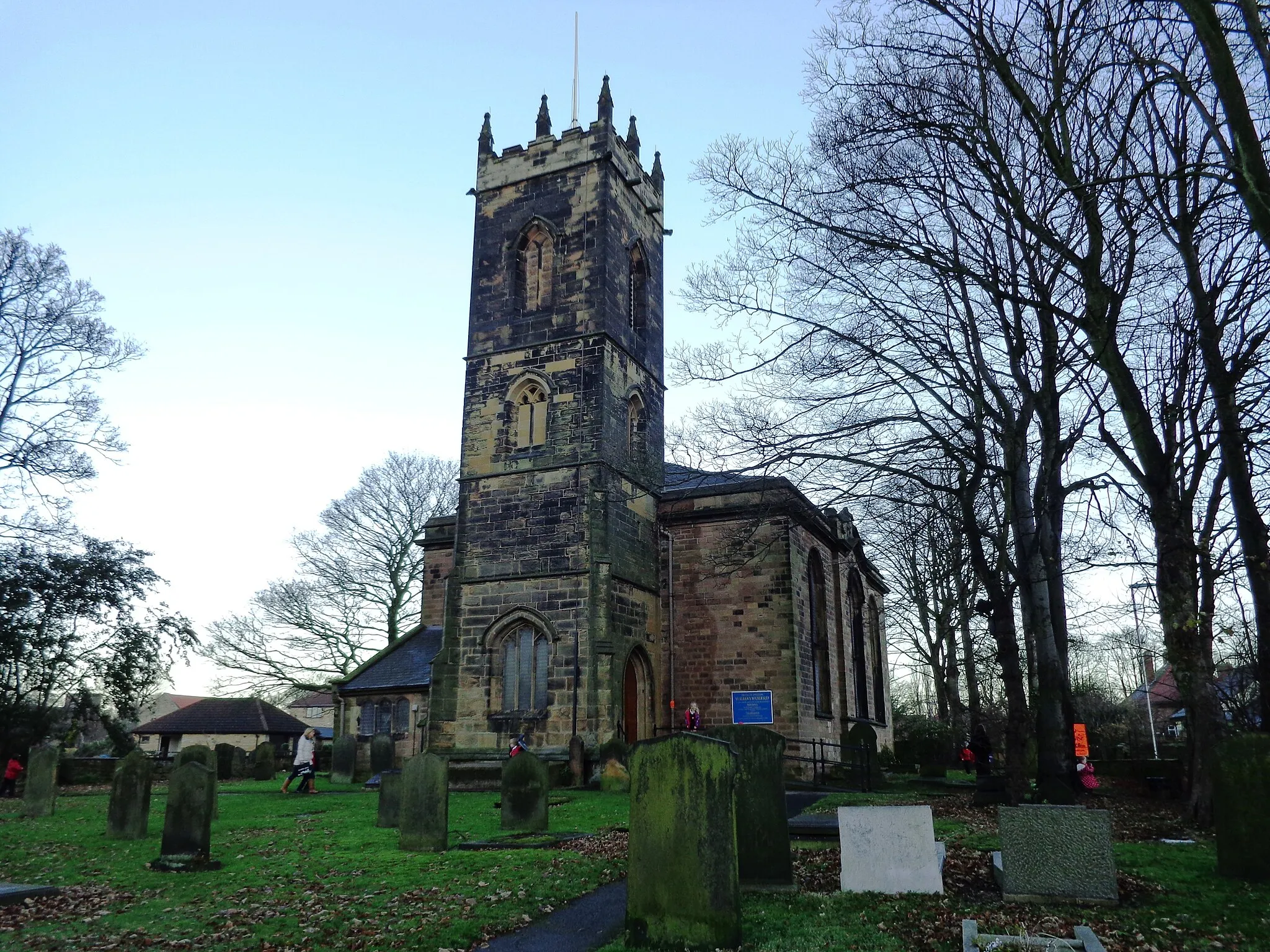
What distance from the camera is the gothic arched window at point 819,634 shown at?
2448 cm

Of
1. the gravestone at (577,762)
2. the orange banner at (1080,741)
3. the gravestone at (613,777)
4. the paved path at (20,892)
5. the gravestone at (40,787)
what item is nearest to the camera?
the paved path at (20,892)

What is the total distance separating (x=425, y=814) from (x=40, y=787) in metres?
9.45

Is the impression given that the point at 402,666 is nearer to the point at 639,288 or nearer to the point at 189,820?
the point at 639,288

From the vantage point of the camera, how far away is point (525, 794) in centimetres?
1144

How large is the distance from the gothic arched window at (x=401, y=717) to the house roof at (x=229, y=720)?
14.0 meters

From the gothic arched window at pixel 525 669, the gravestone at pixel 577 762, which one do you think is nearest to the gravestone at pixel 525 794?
the gravestone at pixel 577 762

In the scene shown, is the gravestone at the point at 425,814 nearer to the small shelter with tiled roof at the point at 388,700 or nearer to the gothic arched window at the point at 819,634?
the small shelter with tiled roof at the point at 388,700

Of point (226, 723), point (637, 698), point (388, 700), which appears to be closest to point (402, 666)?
point (388, 700)

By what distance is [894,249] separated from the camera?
10.5m

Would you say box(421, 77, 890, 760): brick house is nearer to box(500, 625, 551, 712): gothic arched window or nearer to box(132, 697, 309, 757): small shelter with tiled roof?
box(500, 625, 551, 712): gothic arched window

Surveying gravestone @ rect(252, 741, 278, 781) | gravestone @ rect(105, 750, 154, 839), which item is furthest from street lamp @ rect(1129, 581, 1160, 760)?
gravestone @ rect(252, 741, 278, 781)

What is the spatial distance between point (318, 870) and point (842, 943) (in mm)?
5325

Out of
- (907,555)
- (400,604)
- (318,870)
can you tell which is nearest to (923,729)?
(907,555)

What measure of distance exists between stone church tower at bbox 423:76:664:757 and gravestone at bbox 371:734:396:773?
1068 millimetres
